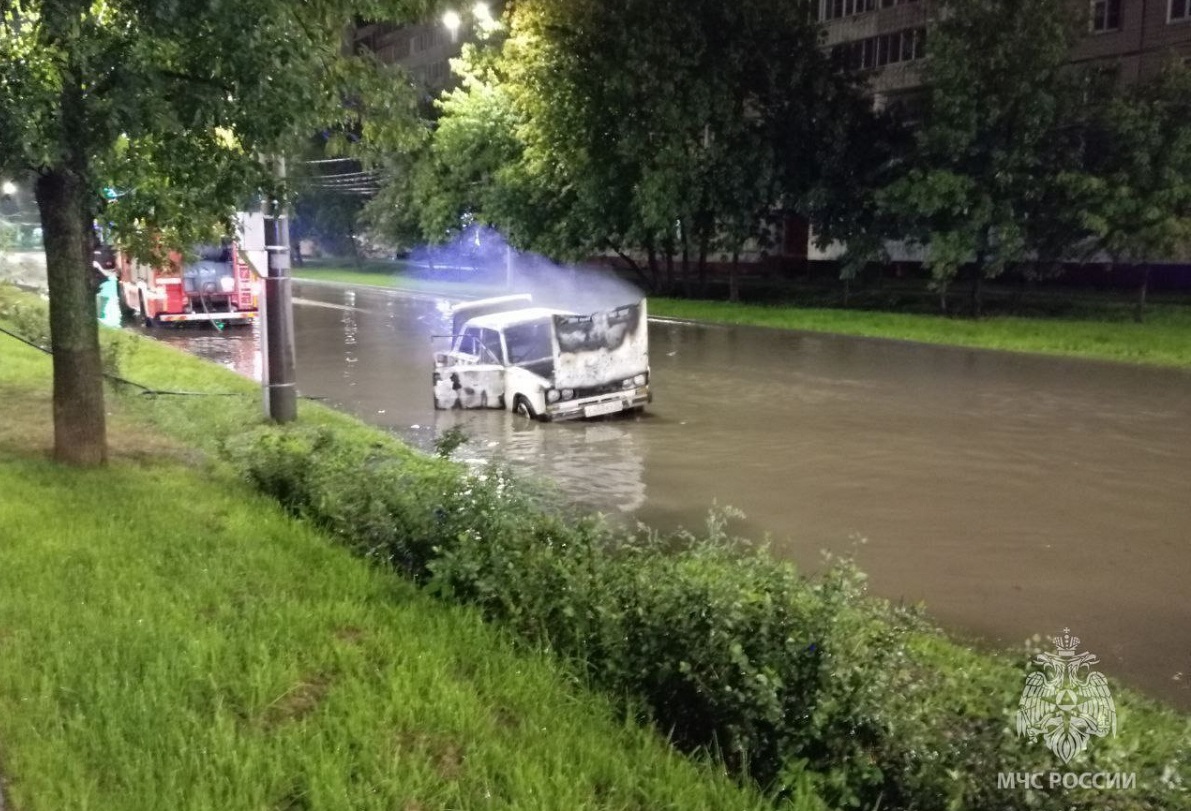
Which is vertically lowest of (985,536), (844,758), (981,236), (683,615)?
(985,536)

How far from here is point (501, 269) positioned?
48.7m

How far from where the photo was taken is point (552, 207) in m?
36.6

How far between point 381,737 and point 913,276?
40796 millimetres

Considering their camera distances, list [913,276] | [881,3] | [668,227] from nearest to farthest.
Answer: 1. [668,227]
2. [913,276]
3. [881,3]

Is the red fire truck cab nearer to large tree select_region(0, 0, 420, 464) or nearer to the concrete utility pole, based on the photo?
the concrete utility pole

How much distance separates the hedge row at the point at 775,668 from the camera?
349 centimetres

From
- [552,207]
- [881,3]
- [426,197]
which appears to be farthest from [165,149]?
[881,3]

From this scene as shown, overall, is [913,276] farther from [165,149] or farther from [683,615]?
[683,615]

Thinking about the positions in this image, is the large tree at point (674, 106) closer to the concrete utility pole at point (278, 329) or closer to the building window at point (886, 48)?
the building window at point (886, 48)

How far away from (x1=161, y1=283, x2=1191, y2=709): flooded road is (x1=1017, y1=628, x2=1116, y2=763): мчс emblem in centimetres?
203

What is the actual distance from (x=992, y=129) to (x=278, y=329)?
67.2 ft

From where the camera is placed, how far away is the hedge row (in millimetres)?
3486

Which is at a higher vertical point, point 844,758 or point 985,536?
point 844,758

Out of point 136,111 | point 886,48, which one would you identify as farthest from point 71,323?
point 886,48
